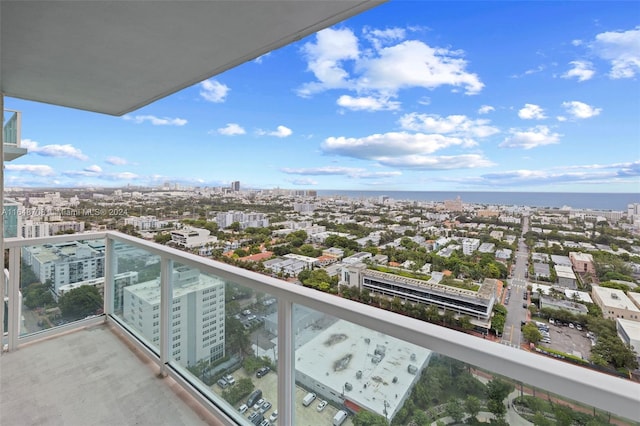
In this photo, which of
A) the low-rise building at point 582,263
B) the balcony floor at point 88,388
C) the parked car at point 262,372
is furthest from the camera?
the balcony floor at point 88,388

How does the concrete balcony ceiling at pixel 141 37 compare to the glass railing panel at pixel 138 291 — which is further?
the glass railing panel at pixel 138 291

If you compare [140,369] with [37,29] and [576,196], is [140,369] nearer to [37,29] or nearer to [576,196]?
[37,29]

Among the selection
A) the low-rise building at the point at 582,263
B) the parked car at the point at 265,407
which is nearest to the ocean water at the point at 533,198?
the low-rise building at the point at 582,263

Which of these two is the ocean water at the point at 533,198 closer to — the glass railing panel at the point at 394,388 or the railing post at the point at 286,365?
the glass railing panel at the point at 394,388

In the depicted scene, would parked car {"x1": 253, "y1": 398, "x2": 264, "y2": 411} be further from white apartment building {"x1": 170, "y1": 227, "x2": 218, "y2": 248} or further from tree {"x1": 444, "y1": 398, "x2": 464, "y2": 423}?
white apartment building {"x1": 170, "y1": 227, "x2": 218, "y2": 248}

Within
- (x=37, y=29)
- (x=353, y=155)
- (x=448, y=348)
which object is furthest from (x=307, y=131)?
(x=448, y=348)

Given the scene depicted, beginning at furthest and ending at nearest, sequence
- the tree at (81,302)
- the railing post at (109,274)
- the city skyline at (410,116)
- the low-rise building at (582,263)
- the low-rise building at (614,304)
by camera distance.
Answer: the railing post at (109,274) < the tree at (81,302) < the city skyline at (410,116) < the low-rise building at (582,263) < the low-rise building at (614,304)

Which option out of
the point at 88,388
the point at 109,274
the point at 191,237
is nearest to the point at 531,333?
the point at 191,237

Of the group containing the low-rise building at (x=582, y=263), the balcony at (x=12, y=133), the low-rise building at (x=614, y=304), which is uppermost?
the balcony at (x=12, y=133)
